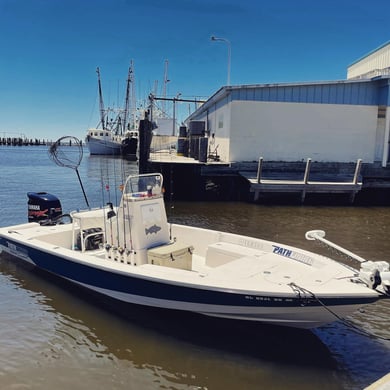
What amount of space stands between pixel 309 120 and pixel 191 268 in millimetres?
13677

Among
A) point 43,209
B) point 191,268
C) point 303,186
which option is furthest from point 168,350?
point 303,186

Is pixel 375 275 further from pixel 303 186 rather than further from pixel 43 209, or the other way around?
pixel 303 186

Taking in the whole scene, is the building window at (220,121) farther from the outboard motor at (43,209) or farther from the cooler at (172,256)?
the cooler at (172,256)

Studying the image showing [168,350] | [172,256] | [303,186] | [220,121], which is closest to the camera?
[168,350]

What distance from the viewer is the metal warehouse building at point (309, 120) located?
17797mm

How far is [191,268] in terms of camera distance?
654 cm

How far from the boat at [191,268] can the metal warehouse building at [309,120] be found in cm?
1132

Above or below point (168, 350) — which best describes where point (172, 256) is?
above

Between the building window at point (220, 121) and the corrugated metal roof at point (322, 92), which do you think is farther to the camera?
the building window at point (220, 121)

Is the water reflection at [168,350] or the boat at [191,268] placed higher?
the boat at [191,268]

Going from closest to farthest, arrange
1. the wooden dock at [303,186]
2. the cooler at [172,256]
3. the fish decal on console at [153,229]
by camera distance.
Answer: the cooler at [172,256] < the fish decal on console at [153,229] < the wooden dock at [303,186]

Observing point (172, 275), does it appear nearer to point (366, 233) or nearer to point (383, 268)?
point (383, 268)

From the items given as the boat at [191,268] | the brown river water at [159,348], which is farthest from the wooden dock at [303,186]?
the brown river water at [159,348]

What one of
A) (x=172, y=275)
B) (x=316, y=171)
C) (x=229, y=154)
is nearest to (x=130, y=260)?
(x=172, y=275)
